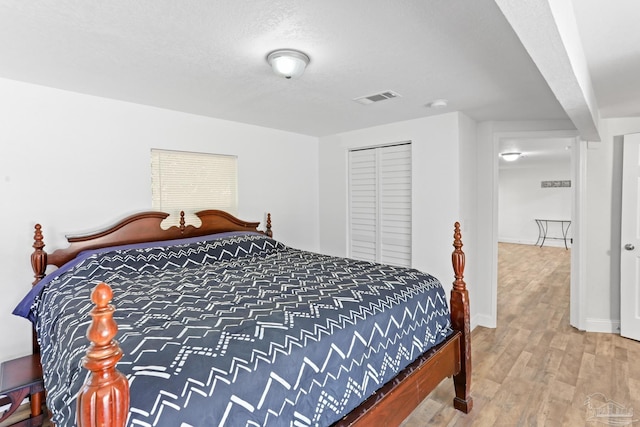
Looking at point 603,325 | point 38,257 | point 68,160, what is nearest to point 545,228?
point 603,325

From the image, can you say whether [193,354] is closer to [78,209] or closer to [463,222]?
[78,209]

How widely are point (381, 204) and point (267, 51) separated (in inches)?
97.9

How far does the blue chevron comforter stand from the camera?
1077 millimetres

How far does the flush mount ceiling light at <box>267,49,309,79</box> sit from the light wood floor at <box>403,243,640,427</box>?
2310 mm

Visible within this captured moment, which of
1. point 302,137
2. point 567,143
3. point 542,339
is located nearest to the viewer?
point 542,339

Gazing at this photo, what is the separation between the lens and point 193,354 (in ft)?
3.82

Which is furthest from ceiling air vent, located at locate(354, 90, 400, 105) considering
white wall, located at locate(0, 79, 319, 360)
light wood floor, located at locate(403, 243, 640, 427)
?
light wood floor, located at locate(403, 243, 640, 427)

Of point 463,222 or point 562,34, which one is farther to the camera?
point 463,222

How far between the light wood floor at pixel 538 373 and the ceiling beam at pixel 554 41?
6.51 ft

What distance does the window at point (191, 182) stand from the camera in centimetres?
314

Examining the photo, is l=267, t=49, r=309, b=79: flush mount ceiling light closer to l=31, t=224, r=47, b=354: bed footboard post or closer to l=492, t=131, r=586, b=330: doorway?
l=31, t=224, r=47, b=354: bed footboard post

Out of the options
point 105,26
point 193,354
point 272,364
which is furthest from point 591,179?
point 105,26

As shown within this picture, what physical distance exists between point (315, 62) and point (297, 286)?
1.40 metres

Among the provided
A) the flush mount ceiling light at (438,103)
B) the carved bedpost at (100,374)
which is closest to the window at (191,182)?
the flush mount ceiling light at (438,103)
